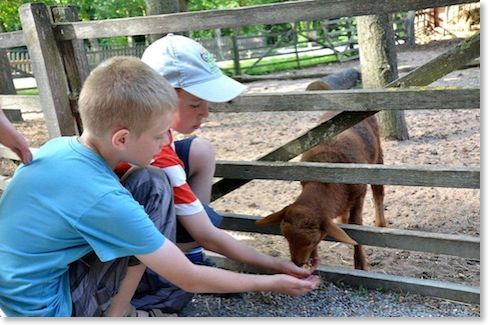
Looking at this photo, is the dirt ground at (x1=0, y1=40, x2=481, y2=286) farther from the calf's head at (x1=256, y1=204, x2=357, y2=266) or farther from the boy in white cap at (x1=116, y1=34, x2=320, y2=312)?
the boy in white cap at (x1=116, y1=34, x2=320, y2=312)

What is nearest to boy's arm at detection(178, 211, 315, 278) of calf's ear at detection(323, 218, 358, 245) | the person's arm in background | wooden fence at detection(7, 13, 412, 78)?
calf's ear at detection(323, 218, 358, 245)

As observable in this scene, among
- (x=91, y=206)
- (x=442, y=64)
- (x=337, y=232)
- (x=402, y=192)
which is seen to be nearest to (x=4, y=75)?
(x=402, y=192)

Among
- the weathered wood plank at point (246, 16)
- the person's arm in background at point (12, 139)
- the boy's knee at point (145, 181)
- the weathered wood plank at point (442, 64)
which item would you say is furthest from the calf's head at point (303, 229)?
the person's arm in background at point (12, 139)

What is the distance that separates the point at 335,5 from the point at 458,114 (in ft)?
21.7

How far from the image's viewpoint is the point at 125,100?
2.22m

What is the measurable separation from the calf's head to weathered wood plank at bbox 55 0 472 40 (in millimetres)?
1272

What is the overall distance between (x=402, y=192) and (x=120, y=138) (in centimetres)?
427

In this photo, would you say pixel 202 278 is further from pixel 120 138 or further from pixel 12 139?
pixel 12 139

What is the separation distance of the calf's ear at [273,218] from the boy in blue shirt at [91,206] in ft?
4.15

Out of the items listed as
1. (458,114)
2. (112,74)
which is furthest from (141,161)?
(458,114)

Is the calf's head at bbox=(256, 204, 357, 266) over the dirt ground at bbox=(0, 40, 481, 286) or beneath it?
over

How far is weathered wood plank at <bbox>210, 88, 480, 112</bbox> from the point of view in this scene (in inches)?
117

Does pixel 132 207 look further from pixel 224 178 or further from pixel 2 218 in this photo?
pixel 224 178

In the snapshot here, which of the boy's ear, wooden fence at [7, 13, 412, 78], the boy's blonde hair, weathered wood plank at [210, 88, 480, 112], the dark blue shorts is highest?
the boy's blonde hair
